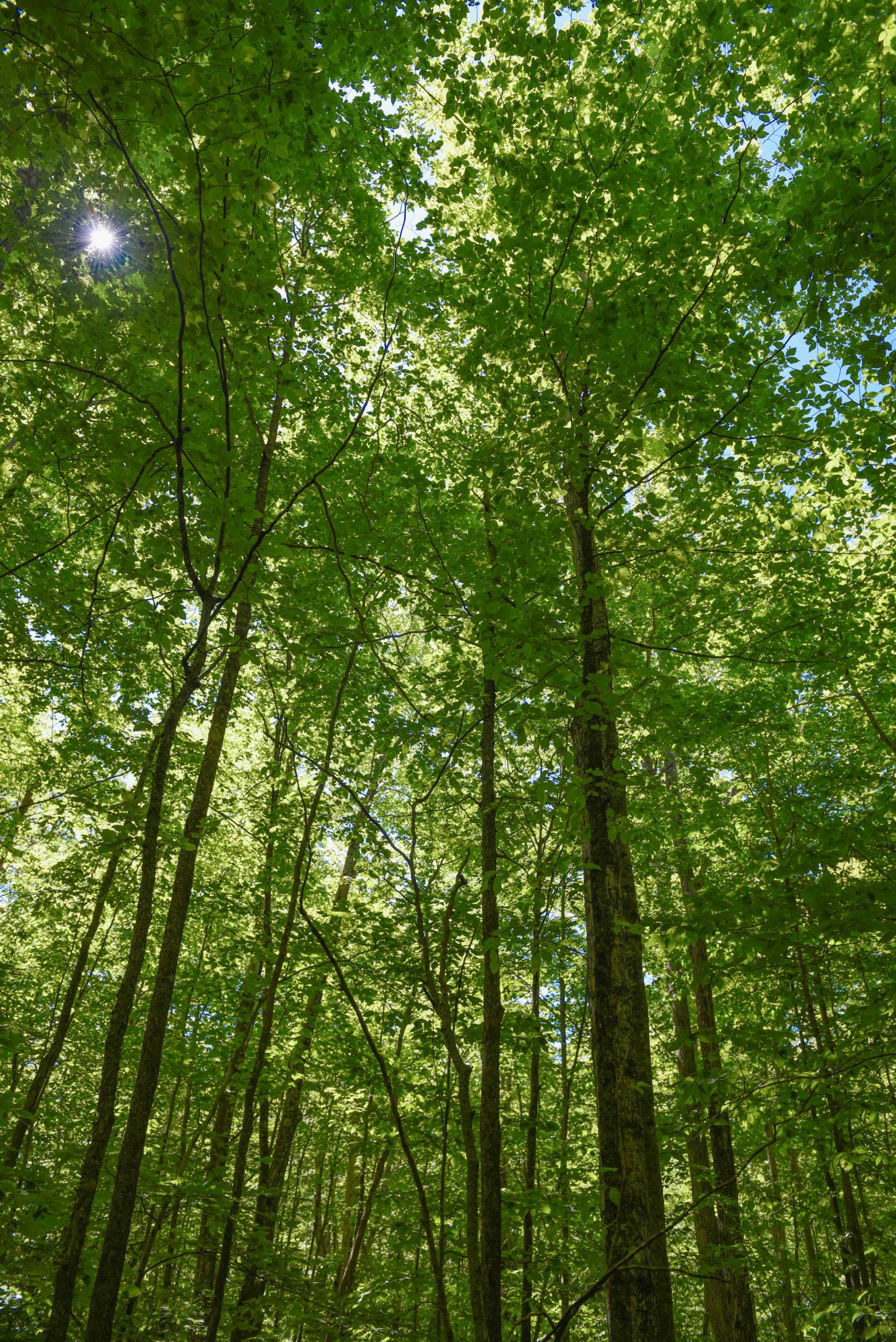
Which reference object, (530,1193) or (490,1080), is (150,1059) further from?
(530,1193)

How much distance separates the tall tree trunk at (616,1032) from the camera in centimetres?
333

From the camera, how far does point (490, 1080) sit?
5711 mm

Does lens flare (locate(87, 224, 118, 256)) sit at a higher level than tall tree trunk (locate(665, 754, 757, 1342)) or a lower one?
higher

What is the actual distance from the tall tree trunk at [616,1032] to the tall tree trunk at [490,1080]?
0.79 metres

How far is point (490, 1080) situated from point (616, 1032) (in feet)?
8.38

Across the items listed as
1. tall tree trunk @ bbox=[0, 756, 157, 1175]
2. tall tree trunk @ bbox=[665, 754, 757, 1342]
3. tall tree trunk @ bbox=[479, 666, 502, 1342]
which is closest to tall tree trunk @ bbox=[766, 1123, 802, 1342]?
tall tree trunk @ bbox=[665, 754, 757, 1342]

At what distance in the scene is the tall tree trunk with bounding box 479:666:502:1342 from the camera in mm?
5121

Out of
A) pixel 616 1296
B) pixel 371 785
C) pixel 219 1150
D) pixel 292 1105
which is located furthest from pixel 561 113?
pixel 292 1105

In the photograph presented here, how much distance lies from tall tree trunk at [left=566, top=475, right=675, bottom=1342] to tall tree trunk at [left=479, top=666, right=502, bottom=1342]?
793 mm

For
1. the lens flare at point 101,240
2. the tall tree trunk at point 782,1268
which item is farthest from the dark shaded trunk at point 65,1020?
the tall tree trunk at point 782,1268

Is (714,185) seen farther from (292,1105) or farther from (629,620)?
(292,1105)

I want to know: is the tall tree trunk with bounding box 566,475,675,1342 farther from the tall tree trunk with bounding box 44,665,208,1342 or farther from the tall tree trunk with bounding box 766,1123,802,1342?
the tall tree trunk with bounding box 766,1123,802,1342

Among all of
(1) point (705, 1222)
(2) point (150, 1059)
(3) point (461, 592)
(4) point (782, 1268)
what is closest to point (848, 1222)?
(1) point (705, 1222)

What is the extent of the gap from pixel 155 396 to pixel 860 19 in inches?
184
